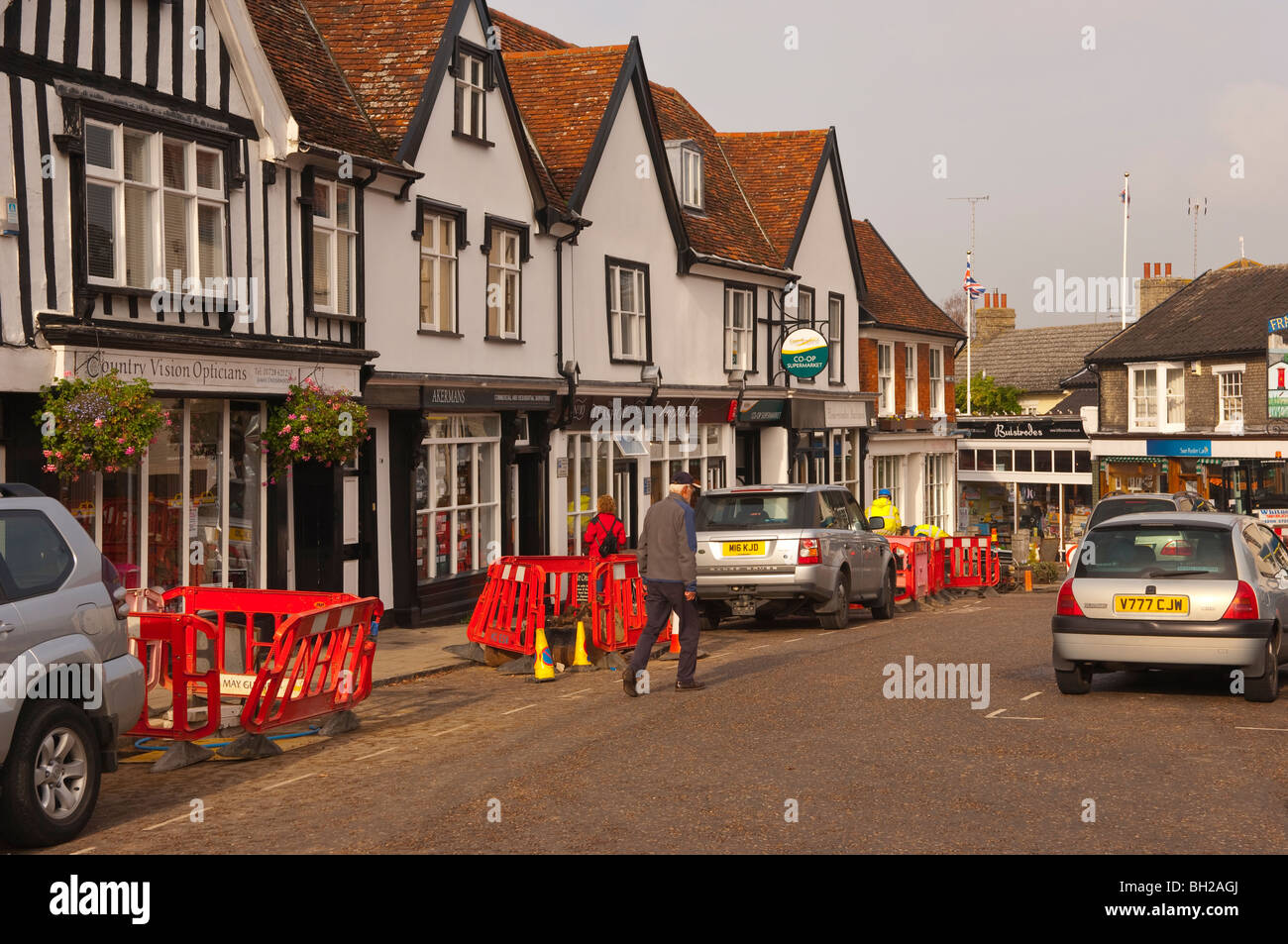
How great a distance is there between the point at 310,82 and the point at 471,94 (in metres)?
3.24

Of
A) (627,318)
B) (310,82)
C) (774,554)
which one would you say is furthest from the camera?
(627,318)

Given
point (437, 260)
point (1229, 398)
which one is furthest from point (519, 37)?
point (1229, 398)

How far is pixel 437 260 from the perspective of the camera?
2072 cm

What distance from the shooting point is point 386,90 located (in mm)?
20250

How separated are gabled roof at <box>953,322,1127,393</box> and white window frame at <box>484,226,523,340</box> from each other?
47148mm

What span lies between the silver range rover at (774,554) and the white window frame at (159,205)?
705 cm

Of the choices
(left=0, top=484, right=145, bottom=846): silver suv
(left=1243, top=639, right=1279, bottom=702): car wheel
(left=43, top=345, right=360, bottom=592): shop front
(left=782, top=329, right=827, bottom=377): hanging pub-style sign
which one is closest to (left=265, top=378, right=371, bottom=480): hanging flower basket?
(left=43, top=345, right=360, bottom=592): shop front

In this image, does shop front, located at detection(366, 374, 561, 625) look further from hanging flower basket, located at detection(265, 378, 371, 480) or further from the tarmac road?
the tarmac road

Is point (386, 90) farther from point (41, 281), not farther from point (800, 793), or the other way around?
point (800, 793)

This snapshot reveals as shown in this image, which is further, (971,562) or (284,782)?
(971,562)

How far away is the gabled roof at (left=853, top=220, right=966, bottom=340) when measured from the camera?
40.6 m

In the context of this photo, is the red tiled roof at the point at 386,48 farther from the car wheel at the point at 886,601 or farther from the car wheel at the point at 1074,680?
the car wheel at the point at 1074,680

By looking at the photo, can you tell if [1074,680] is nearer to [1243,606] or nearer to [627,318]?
[1243,606]
